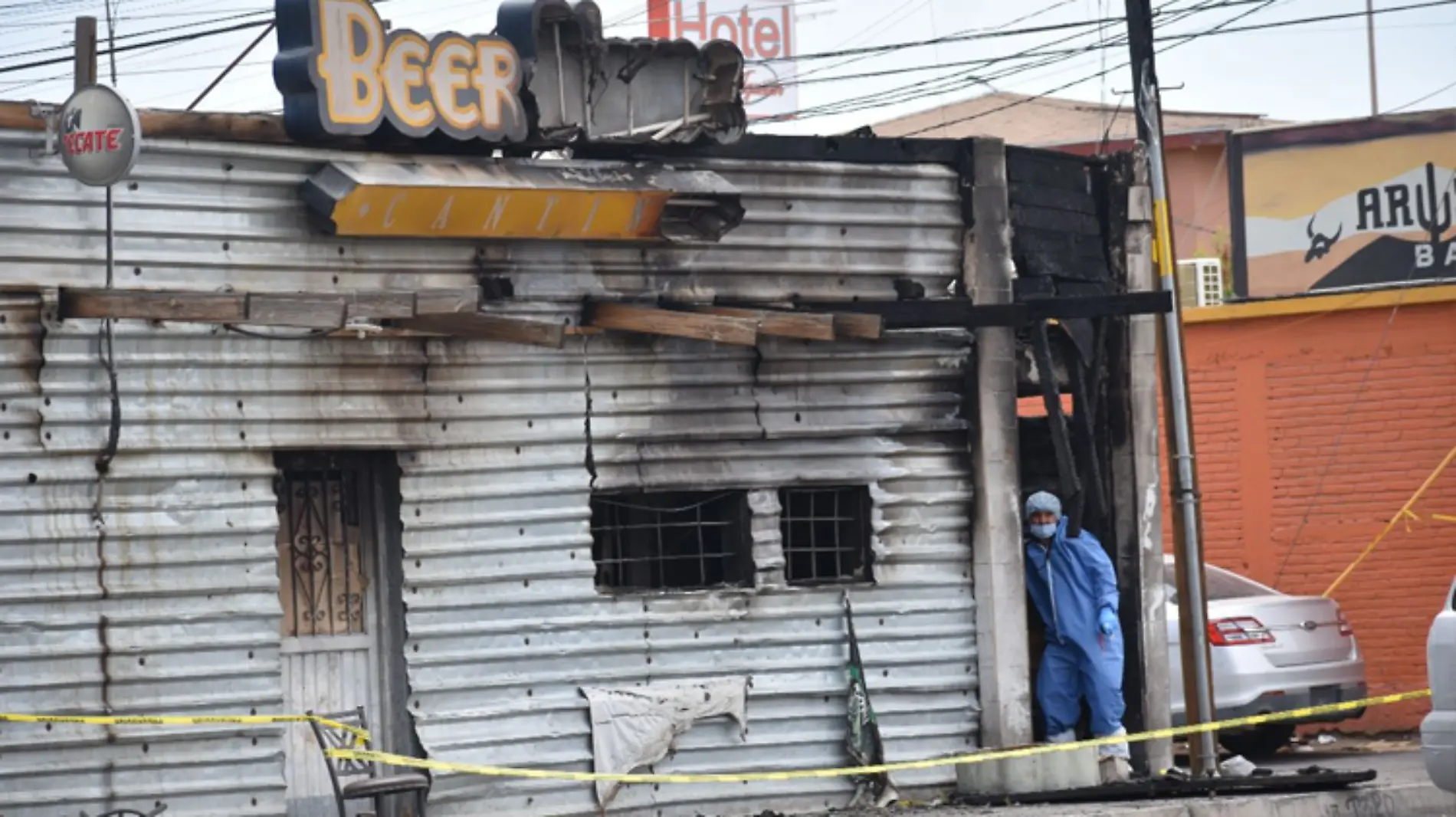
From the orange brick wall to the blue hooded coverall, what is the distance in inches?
216

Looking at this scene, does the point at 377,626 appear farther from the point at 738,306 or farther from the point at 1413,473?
the point at 1413,473

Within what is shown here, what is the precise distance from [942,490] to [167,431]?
495cm

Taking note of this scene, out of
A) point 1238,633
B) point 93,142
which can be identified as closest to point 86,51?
point 93,142

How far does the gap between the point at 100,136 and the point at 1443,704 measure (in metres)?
7.56

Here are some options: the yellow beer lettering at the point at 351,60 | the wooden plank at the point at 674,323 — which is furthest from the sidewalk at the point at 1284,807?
the yellow beer lettering at the point at 351,60

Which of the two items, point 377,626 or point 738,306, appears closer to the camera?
point 377,626

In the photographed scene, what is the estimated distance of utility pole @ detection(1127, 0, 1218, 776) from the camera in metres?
15.1

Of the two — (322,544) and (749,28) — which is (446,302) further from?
(749,28)

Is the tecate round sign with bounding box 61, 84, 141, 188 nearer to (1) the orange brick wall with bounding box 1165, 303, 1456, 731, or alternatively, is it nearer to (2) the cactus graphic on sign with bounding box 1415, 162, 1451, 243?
(1) the orange brick wall with bounding box 1165, 303, 1456, 731

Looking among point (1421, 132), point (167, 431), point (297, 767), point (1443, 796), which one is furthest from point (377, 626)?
point (1421, 132)

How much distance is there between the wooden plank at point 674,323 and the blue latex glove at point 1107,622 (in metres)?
3.06

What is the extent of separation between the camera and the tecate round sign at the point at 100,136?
11031 mm

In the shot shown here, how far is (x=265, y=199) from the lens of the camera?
1226 cm

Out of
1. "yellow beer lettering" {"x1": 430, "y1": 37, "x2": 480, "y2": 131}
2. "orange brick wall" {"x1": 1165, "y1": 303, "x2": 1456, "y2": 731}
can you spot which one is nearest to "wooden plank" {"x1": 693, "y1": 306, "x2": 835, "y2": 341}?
"yellow beer lettering" {"x1": 430, "y1": 37, "x2": 480, "y2": 131}
